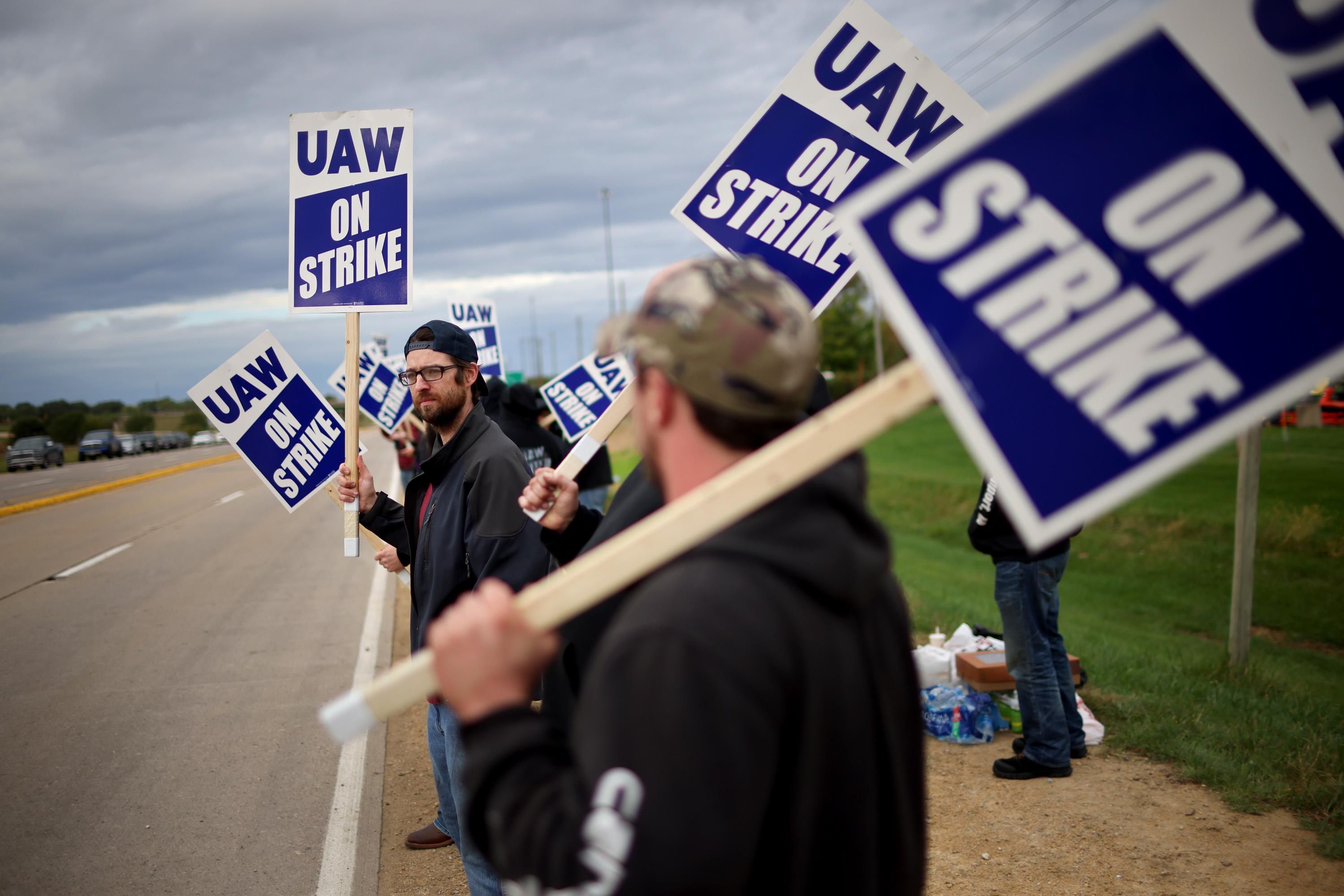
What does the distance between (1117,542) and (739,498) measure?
48.9 ft

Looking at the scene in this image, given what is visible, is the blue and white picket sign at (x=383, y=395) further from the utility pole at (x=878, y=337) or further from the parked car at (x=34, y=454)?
the parked car at (x=34, y=454)

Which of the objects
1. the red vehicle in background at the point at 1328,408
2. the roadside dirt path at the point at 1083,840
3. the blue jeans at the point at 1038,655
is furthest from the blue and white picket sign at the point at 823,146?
the red vehicle in background at the point at 1328,408

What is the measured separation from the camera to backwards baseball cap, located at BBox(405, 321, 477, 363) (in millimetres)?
3906

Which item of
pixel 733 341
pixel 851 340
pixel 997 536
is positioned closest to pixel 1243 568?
pixel 997 536

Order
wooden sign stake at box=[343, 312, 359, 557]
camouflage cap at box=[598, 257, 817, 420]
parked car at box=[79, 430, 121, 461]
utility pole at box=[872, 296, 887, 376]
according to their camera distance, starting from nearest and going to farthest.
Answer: camouflage cap at box=[598, 257, 817, 420], wooden sign stake at box=[343, 312, 359, 557], utility pole at box=[872, 296, 887, 376], parked car at box=[79, 430, 121, 461]

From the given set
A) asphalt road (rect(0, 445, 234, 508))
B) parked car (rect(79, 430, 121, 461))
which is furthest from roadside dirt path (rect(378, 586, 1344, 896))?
parked car (rect(79, 430, 121, 461))

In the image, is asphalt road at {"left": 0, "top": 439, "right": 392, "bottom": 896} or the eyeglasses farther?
asphalt road at {"left": 0, "top": 439, "right": 392, "bottom": 896}

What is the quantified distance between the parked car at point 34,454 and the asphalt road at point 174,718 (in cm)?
3718

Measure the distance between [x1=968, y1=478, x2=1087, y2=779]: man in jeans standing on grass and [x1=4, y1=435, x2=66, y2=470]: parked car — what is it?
168ft

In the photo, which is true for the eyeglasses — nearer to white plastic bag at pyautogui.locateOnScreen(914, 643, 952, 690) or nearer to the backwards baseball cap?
the backwards baseball cap

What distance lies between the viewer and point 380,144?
4.35 meters

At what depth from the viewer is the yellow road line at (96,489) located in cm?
2173

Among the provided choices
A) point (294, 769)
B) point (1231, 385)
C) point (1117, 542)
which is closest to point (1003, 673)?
point (294, 769)

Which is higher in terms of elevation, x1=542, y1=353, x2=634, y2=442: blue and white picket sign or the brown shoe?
x1=542, y1=353, x2=634, y2=442: blue and white picket sign
